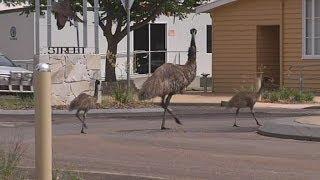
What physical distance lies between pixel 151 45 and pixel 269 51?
9537mm

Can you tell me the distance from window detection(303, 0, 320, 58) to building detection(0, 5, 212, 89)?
30.2 feet

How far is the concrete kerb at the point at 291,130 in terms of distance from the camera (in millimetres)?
13102

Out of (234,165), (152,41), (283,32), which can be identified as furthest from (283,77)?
(234,165)

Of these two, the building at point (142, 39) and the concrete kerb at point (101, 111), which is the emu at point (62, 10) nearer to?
the concrete kerb at point (101, 111)

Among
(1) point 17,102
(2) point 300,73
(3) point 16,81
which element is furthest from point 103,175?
(2) point 300,73

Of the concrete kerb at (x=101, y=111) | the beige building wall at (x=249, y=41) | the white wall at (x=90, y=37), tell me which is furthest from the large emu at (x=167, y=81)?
the white wall at (x=90, y=37)

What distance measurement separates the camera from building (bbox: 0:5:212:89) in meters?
33.8

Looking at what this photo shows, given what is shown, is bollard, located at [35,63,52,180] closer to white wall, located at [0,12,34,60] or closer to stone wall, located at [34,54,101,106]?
stone wall, located at [34,54,101,106]

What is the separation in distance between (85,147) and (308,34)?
15088 millimetres

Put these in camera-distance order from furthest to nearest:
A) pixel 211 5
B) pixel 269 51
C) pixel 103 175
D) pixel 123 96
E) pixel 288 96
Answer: pixel 269 51 → pixel 211 5 → pixel 288 96 → pixel 123 96 → pixel 103 175

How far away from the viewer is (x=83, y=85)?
21.8 meters

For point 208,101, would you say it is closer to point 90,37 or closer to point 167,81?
point 167,81

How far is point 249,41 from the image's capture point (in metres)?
27.1

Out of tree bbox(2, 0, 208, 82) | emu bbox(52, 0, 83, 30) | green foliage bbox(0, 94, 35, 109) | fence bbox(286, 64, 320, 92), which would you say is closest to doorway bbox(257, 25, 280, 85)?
fence bbox(286, 64, 320, 92)
